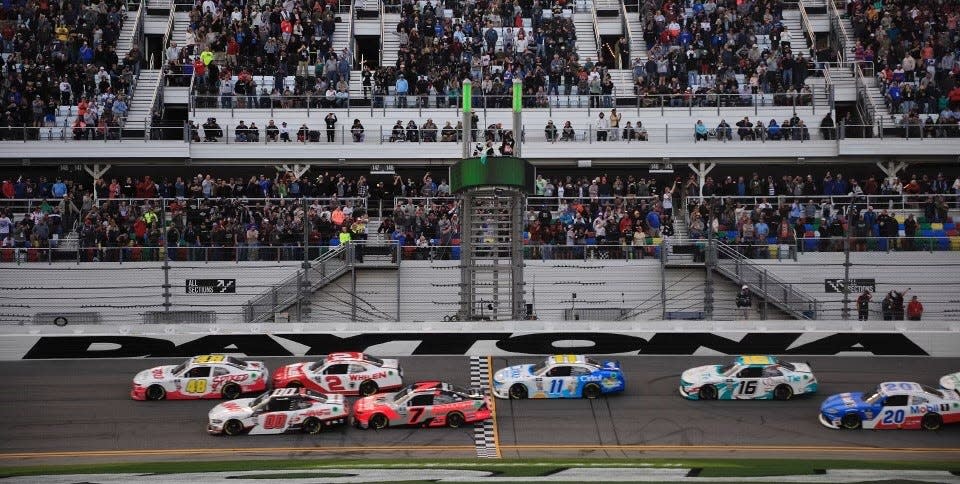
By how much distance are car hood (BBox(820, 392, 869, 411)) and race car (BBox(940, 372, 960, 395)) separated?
1.93 metres

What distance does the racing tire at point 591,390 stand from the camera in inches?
1101

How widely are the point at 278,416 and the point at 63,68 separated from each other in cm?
2260

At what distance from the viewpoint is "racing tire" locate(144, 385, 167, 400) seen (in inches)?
1112

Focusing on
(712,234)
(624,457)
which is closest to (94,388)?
(624,457)

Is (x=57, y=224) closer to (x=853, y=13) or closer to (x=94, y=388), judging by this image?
A: (x=94, y=388)

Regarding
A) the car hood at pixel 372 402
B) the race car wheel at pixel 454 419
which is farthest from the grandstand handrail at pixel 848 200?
the car hood at pixel 372 402

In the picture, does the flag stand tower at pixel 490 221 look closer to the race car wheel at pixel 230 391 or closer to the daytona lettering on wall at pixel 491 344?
the daytona lettering on wall at pixel 491 344

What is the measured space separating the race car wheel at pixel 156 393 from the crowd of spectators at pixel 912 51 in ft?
85.0

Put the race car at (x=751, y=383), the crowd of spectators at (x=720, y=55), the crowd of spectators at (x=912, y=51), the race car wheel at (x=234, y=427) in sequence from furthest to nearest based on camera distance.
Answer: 1. the crowd of spectators at (x=720, y=55)
2. the crowd of spectators at (x=912, y=51)
3. the race car at (x=751, y=383)
4. the race car wheel at (x=234, y=427)

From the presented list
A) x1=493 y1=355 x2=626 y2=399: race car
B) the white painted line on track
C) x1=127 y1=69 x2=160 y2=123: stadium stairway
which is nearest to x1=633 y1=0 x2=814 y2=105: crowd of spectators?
x1=127 y1=69 x2=160 y2=123: stadium stairway


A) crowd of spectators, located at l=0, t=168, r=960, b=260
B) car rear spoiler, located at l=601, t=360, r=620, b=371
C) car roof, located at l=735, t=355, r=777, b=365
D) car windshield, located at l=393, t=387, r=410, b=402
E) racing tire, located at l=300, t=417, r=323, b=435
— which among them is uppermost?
crowd of spectators, located at l=0, t=168, r=960, b=260

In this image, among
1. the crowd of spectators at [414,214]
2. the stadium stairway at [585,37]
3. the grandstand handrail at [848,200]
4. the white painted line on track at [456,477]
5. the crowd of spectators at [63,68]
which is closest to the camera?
the white painted line on track at [456,477]

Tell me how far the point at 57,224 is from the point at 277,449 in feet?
53.2

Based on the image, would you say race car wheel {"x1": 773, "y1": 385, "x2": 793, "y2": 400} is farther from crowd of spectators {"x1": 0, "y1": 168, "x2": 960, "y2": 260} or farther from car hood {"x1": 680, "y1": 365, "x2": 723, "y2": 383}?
crowd of spectators {"x1": 0, "y1": 168, "x2": 960, "y2": 260}
